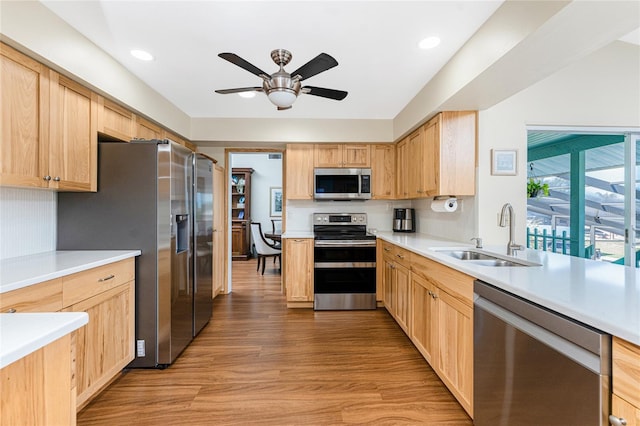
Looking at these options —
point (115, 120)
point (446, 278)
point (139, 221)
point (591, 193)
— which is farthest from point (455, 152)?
point (115, 120)

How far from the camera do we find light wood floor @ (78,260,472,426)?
69.6 inches

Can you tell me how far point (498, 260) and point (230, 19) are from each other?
242 cm

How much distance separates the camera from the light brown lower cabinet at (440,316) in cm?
168

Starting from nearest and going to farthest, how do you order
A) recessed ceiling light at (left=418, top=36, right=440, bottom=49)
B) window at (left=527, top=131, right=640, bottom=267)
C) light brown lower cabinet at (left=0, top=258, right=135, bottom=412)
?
light brown lower cabinet at (left=0, top=258, right=135, bottom=412) < recessed ceiling light at (left=418, top=36, right=440, bottom=49) < window at (left=527, top=131, right=640, bottom=267)

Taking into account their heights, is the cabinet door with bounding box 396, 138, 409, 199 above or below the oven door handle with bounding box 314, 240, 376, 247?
above

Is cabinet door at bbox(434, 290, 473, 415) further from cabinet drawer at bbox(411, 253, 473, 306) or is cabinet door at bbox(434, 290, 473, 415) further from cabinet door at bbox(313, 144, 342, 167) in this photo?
cabinet door at bbox(313, 144, 342, 167)

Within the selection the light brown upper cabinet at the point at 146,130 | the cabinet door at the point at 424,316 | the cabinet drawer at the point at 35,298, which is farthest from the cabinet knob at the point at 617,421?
the light brown upper cabinet at the point at 146,130

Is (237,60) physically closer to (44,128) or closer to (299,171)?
(44,128)

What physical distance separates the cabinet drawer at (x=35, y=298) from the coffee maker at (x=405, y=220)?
350 centimetres

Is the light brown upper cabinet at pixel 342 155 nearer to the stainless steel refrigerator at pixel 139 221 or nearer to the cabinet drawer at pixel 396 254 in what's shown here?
the cabinet drawer at pixel 396 254

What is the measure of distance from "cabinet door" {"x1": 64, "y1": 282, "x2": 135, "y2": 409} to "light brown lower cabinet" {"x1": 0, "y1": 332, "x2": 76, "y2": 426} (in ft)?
3.31

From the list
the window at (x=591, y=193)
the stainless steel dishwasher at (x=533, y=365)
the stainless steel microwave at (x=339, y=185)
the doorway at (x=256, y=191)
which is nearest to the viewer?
the stainless steel dishwasher at (x=533, y=365)

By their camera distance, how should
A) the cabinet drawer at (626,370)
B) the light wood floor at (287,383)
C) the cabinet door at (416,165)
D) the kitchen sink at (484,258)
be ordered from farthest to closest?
1. the cabinet door at (416,165)
2. the kitchen sink at (484,258)
3. the light wood floor at (287,383)
4. the cabinet drawer at (626,370)

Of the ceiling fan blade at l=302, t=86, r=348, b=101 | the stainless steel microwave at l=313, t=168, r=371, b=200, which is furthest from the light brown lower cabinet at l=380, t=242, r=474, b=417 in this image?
the ceiling fan blade at l=302, t=86, r=348, b=101
